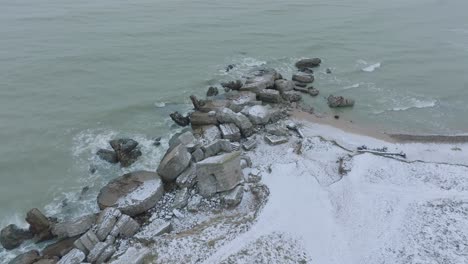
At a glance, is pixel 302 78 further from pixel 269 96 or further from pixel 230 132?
pixel 230 132

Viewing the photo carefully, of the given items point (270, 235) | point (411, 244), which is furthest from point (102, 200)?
point (411, 244)

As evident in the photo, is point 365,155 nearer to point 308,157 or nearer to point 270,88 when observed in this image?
point 308,157

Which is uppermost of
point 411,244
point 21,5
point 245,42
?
point 21,5

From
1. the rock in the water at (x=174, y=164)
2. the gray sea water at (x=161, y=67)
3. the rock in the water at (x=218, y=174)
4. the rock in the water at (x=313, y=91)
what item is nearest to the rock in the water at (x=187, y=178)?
the rock in the water at (x=174, y=164)

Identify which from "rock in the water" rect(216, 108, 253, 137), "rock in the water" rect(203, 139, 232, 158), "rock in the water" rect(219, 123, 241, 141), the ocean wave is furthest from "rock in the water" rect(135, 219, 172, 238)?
the ocean wave

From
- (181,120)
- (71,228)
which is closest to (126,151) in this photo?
(181,120)

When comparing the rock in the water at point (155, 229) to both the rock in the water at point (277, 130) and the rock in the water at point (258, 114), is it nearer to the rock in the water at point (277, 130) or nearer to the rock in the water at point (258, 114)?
the rock in the water at point (277, 130)
